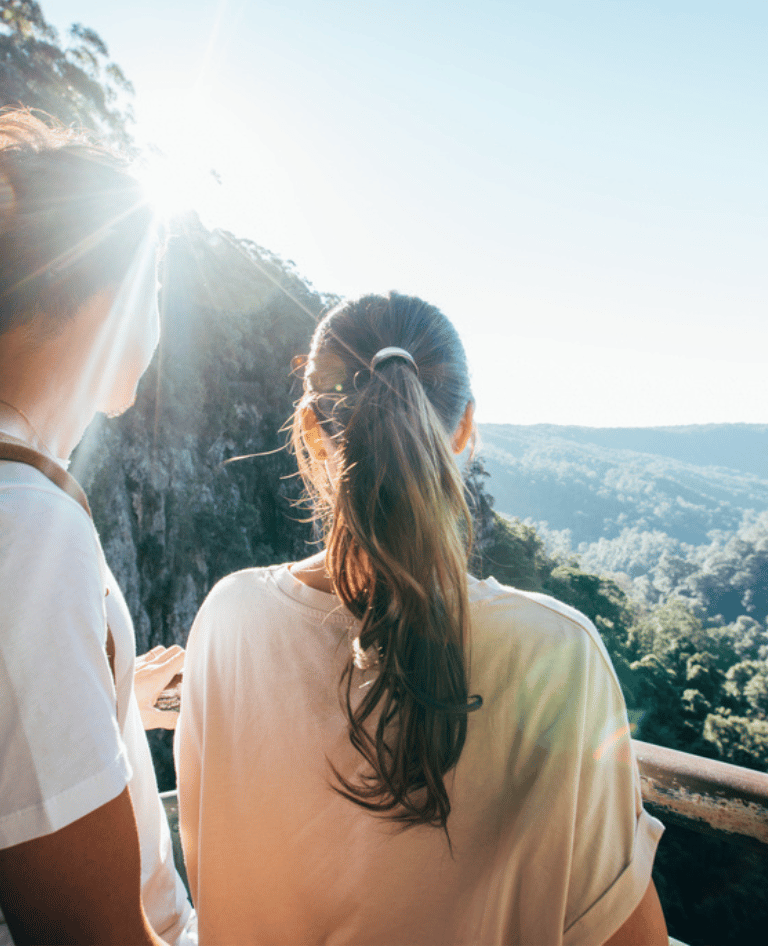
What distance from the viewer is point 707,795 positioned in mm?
1342

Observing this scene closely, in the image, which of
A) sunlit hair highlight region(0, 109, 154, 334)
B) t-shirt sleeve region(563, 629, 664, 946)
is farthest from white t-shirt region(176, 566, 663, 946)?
sunlit hair highlight region(0, 109, 154, 334)

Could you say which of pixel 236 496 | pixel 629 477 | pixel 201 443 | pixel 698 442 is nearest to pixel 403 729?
pixel 201 443

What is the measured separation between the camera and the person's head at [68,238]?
2.79 ft

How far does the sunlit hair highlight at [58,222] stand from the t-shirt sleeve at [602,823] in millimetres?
1163

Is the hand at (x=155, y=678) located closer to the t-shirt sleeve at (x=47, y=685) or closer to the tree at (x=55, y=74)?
the t-shirt sleeve at (x=47, y=685)

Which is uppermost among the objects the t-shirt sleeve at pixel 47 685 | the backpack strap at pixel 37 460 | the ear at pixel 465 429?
the ear at pixel 465 429

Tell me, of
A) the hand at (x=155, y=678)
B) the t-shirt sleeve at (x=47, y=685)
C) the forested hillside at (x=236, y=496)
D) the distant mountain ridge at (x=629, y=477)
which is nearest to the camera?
the t-shirt sleeve at (x=47, y=685)

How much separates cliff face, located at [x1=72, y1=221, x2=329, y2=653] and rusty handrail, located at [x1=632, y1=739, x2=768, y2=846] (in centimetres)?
972

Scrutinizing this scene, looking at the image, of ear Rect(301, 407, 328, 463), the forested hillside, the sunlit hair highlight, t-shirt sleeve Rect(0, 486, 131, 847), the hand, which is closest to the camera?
t-shirt sleeve Rect(0, 486, 131, 847)

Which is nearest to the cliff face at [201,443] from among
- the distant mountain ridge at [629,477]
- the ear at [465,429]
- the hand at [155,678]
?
the hand at [155,678]

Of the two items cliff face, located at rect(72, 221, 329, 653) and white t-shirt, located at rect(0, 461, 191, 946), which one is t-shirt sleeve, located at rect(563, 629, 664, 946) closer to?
white t-shirt, located at rect(0, 461, 191, 946)

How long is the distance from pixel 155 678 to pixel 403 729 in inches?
47.9

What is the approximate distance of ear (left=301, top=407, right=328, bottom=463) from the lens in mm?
1247

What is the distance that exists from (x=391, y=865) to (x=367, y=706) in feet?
1.14
